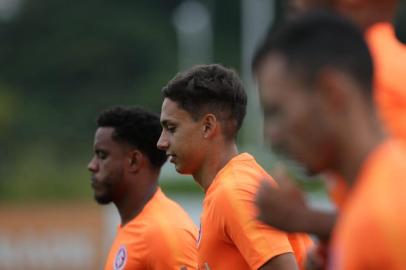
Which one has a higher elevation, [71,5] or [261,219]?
[261,219]

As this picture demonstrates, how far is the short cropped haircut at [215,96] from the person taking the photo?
6.60 meters

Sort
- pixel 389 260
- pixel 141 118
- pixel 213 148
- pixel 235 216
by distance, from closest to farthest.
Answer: pixel 389 260 < pixel 235 216 < pixel 213 148 < pixel 141 118

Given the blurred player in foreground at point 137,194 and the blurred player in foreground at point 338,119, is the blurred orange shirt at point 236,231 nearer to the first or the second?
the blurred player in foreground at point 137,194

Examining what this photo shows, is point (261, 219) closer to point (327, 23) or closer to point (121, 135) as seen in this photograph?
point (327, 23)

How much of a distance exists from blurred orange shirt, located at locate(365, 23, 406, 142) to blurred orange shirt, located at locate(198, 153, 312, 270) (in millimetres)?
1270

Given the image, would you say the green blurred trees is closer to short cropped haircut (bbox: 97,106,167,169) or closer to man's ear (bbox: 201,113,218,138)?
short cropped haircut (bbox: 97,106,167,169)

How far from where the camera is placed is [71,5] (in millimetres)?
55062

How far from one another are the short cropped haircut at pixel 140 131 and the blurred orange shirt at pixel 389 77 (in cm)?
334

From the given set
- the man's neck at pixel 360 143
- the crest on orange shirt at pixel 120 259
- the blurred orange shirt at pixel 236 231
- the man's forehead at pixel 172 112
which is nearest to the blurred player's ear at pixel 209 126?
the man's forehead at pixel 172 112

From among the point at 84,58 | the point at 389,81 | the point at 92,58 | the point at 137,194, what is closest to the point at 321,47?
the point at 389,81

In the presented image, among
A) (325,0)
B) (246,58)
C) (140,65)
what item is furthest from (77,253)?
(140,65)

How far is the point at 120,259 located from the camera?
7270mm

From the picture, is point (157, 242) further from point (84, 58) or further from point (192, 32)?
point (84, 58)

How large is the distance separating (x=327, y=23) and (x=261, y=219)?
2.56ft
